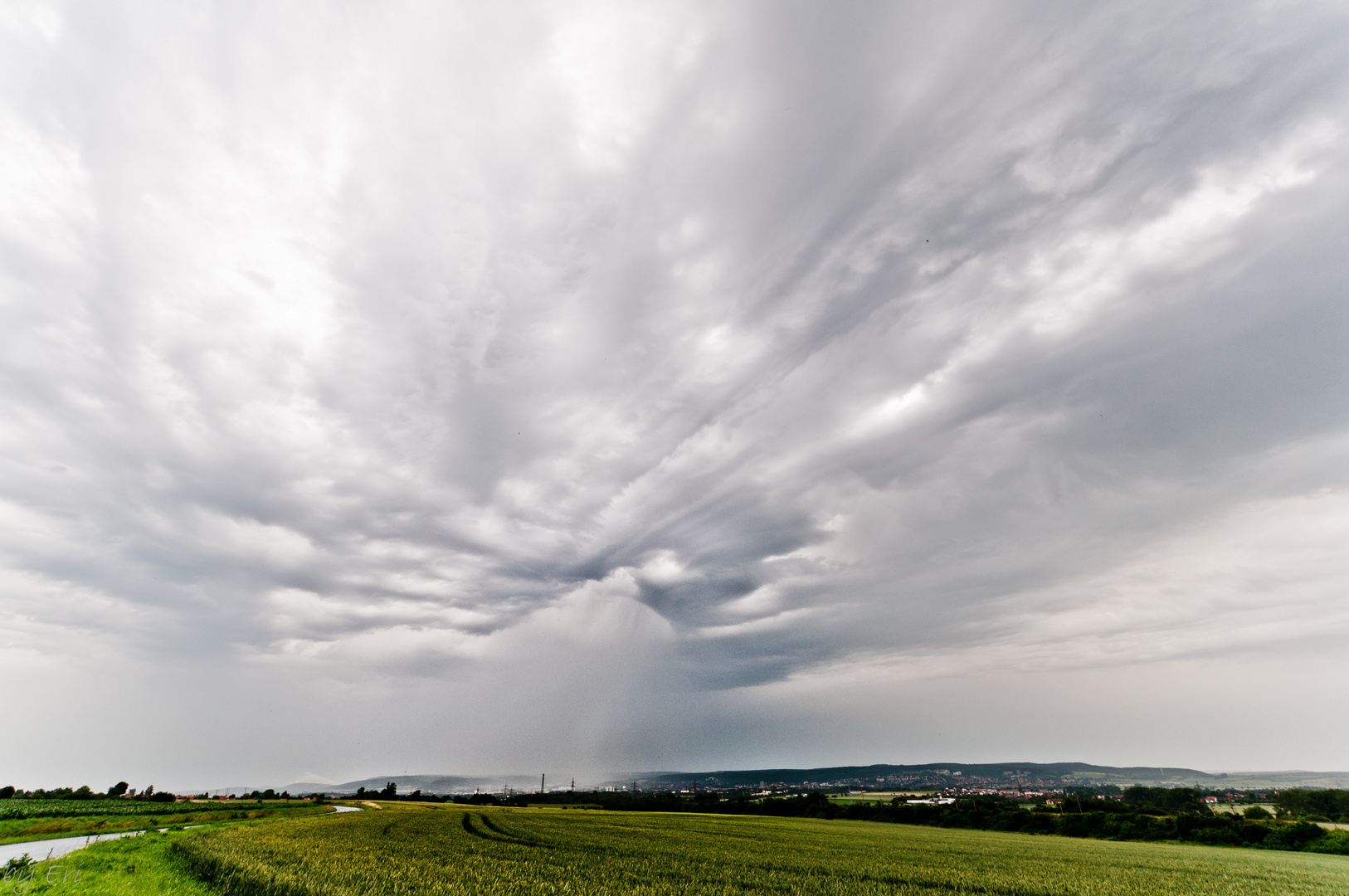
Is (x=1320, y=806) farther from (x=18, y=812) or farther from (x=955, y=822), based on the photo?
(x=18, y=812)

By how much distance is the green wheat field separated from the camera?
92.3 feet

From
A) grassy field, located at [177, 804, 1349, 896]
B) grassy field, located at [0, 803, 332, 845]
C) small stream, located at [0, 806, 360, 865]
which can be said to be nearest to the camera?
grassy field, located at [177, 804, 1349, 896]

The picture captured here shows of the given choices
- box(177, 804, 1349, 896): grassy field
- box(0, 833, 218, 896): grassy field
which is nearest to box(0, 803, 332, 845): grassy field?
box(177, 804, 1349, 896): grassy field

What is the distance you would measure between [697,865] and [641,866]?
399 centimetres

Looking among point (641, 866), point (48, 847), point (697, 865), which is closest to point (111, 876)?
point (641, 866)

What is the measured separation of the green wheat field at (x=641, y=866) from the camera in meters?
28.1

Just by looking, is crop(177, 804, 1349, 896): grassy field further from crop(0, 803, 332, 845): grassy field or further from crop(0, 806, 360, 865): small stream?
crop(0, 803, 332, 845): grassy field

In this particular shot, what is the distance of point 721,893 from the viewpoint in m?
27.5

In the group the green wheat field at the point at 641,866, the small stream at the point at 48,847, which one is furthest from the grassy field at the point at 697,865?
the small stream at the point at 48,847

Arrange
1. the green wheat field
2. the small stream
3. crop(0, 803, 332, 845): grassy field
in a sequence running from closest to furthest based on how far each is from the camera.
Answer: the green wheat field < the small stream < crop(0, 803, 332, 845): grassy field

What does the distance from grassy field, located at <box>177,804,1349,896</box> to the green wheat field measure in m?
0.15

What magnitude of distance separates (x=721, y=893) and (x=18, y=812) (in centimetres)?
8957

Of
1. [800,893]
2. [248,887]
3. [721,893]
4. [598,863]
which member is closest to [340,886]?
[248,887]

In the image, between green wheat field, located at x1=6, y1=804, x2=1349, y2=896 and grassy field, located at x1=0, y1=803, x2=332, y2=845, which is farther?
grassy field, located at x1=0, y1=803, x2=332, y2=845
